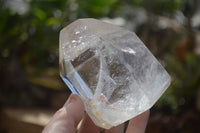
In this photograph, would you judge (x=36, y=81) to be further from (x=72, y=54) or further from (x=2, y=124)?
(x=72, y=54)

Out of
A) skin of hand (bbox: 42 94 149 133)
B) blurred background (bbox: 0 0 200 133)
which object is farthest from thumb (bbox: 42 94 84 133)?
blurred background (bbox: 0 0 200 133)

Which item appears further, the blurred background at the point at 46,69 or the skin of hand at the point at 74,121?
the blurred background at the point at 46,69

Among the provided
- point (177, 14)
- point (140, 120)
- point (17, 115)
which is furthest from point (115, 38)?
point (177, 14)

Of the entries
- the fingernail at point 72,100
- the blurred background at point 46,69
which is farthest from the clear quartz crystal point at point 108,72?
the blurred background at point 46,69

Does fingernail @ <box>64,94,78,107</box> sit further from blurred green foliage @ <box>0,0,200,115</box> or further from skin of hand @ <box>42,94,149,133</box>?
blurred green foliage @ <box>0,0,200,115</box>

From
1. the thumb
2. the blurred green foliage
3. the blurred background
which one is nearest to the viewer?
the thumb

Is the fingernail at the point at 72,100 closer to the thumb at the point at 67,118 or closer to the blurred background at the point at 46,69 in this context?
the thumb at the point at 67,118

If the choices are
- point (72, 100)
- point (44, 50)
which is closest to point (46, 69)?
point (44, 50)
